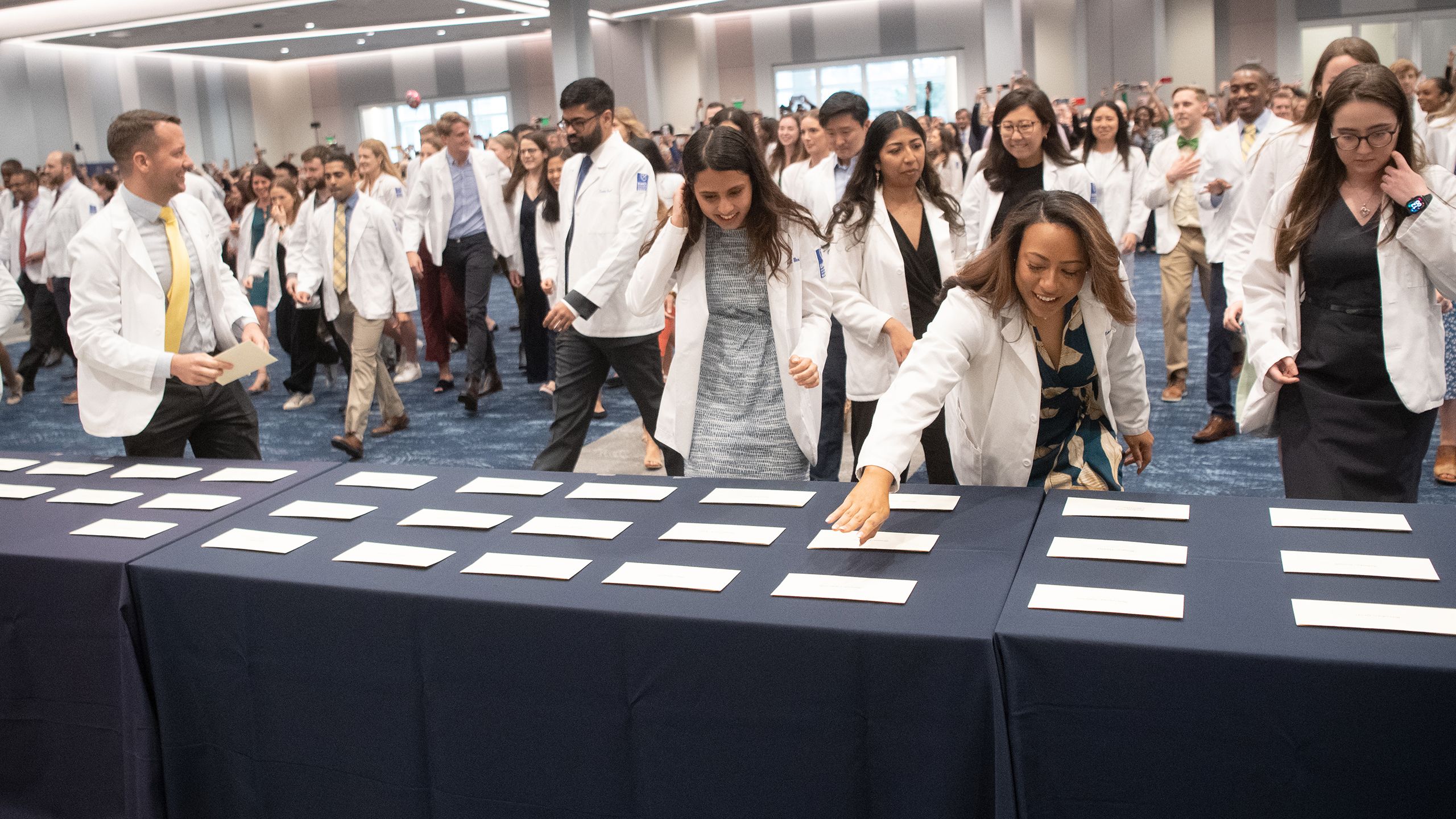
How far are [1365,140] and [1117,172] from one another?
3.30 meters

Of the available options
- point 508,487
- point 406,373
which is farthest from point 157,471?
point 406,373

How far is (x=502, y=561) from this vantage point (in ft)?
6.72

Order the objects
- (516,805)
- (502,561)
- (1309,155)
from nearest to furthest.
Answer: (516,805) < (502,561) < (1309,155)

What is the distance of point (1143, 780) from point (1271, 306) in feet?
5.31

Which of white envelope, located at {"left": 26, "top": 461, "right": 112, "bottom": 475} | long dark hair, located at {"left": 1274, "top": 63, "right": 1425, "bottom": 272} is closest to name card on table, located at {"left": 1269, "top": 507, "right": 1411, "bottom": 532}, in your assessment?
long dark hair, located at {"left": 1274, "top": 63, "right": 1425, "bottom": 272}

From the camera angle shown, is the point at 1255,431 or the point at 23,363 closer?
the point at 1255,431

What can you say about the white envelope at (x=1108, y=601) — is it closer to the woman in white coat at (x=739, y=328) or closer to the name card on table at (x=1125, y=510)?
the name card on table at (x=1125, y=510)

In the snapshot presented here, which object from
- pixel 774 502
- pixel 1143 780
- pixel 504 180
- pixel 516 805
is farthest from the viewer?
pixel 504 180

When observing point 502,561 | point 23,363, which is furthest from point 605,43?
point 502,561

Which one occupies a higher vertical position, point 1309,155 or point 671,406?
point 1309,155

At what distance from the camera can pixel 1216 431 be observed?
5.09 meters

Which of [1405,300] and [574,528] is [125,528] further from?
[1405,300]

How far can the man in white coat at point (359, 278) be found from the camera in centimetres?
587

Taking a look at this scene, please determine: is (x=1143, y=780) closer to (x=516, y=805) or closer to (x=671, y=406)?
(x=516, y=805)
